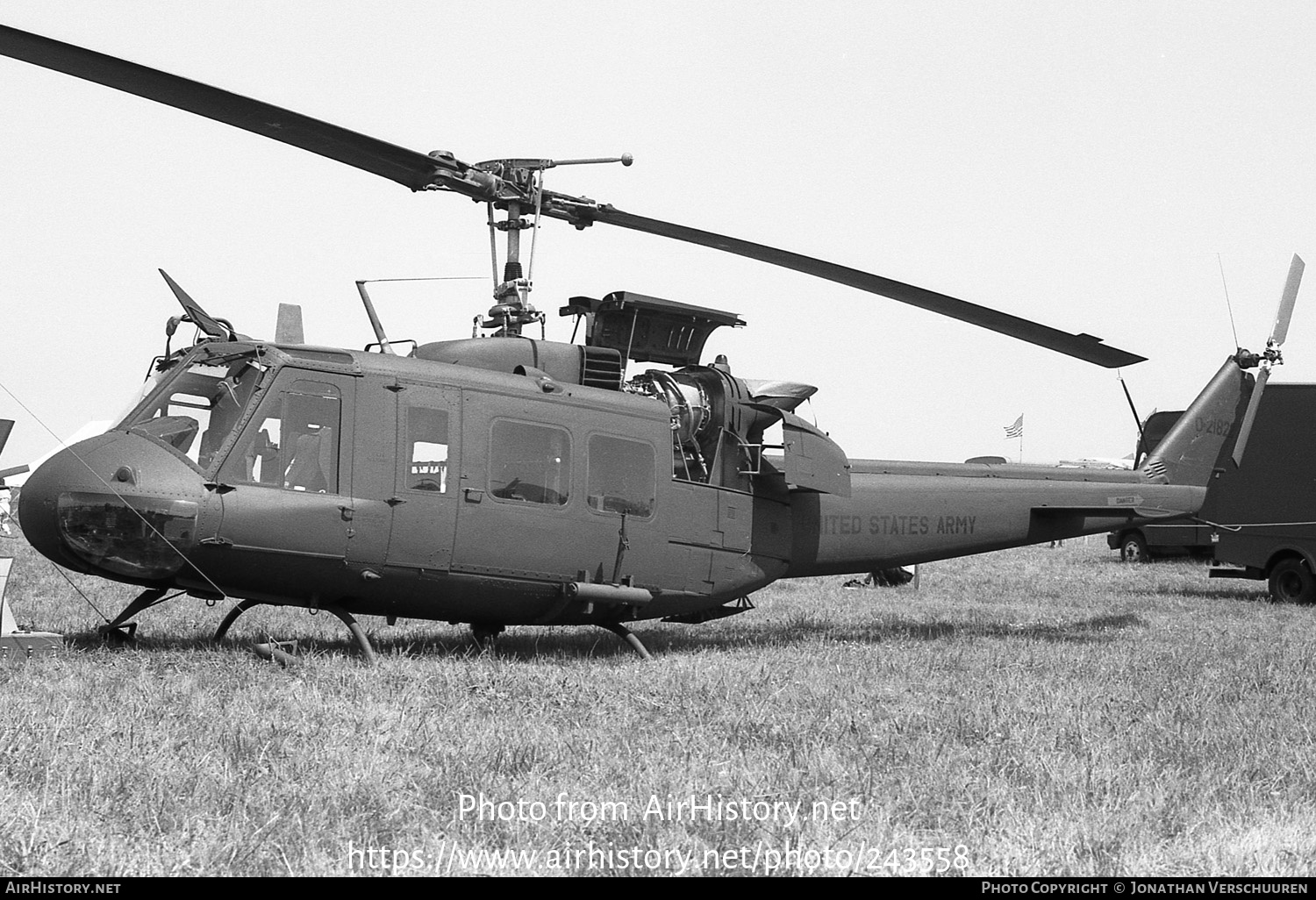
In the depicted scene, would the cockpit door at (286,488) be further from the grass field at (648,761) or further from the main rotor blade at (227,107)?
the main rotor blade at (227,107)

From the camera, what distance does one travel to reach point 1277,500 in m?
17.4

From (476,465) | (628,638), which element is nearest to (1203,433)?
(628,638)

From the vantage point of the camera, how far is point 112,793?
4.74 m

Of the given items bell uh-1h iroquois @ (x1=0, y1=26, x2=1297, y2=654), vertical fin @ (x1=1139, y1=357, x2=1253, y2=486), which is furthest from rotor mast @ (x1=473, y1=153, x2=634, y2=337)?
vertical fin @ (x1=1139, y1=357, x2=1253, y2=486)

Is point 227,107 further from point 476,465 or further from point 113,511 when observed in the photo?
point 476,465

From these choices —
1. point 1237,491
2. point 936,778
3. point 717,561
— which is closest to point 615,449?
point 717,561

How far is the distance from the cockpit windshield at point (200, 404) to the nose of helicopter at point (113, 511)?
0.31m

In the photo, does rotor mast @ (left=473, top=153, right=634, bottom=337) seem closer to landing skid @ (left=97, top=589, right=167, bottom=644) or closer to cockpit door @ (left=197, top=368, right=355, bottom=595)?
cockpit door @ (left=197, top=368, right=355, bottom=595)

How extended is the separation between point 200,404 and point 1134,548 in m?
23.8

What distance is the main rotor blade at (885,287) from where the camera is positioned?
925cm

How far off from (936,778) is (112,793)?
11.5ft

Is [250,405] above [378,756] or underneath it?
above

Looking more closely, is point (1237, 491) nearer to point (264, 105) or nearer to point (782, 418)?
point (782, 418)

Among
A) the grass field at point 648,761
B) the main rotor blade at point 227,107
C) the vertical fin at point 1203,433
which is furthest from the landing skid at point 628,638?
the vertical fin at point 1203,433
